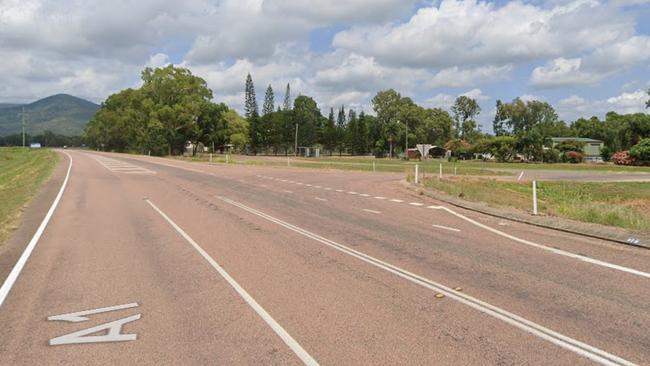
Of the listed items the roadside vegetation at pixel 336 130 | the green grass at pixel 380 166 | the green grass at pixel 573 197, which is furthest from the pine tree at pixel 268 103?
the green grass at pixel 573 197

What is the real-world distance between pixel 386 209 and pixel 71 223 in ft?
29.0

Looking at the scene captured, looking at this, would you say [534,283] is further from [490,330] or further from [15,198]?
[15,198]

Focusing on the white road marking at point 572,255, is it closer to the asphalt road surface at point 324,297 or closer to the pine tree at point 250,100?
the asphalt road surface at point 324,297

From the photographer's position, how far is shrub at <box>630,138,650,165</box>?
67.6 metres

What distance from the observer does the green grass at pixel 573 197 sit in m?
13.7

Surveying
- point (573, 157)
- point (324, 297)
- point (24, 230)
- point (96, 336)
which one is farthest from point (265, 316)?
point (573, 157)

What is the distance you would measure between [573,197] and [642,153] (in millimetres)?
49218

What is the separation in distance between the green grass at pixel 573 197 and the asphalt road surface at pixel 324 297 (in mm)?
2603

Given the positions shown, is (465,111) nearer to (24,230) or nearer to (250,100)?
(250,100)

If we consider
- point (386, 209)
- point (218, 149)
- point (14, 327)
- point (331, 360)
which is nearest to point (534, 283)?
point (331, 360)

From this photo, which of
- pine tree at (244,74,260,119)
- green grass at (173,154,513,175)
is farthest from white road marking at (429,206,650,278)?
pine tree at (244,74,260,119)

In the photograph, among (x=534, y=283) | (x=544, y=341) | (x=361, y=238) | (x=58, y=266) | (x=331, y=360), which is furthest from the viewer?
(x=361, y=238)

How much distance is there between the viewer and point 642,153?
67.9 metres

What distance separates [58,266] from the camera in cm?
860
